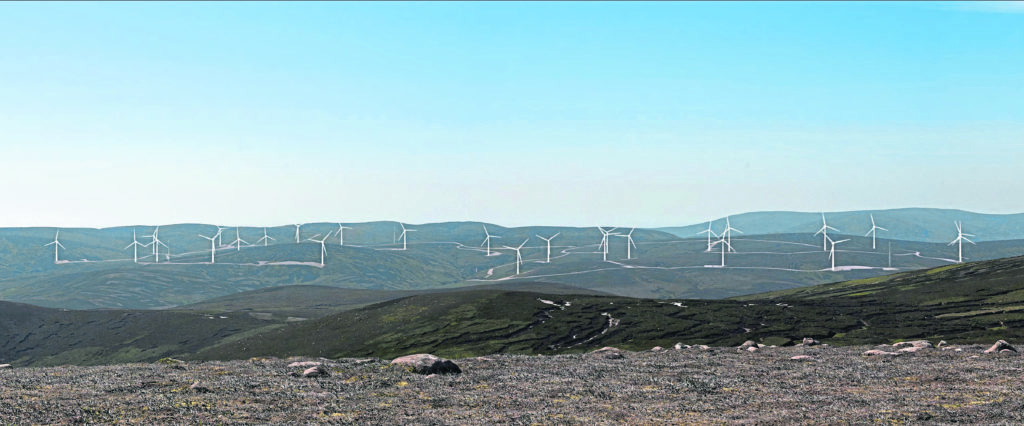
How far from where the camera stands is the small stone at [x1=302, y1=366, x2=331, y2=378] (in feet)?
197

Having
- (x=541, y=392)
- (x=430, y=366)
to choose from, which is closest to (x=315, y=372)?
(x=430, y=366)

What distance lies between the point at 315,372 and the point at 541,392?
19358mm

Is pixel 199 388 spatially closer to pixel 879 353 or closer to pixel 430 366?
pixel 430 366

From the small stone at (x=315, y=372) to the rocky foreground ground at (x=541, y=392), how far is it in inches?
6.1

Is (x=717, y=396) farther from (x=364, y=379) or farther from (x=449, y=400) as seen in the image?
(x=364, y=379)

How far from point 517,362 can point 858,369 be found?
30956 millimetres

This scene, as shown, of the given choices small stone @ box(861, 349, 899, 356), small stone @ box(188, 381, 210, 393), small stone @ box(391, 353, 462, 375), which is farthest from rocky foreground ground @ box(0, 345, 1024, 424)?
small stone @ box(391, 353, 462, 375)

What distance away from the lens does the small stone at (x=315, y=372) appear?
6009cm

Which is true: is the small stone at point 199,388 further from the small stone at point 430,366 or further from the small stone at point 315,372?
the small stone at point 430,366

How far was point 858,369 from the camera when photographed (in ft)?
207

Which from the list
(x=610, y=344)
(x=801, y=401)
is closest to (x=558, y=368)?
(x=801, y=401)

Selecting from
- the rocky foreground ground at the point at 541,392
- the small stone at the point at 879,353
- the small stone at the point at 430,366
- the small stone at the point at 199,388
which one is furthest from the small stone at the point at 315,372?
the small stone at the point at 879,353

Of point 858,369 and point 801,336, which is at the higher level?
point 858,369

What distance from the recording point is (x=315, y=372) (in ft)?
198
